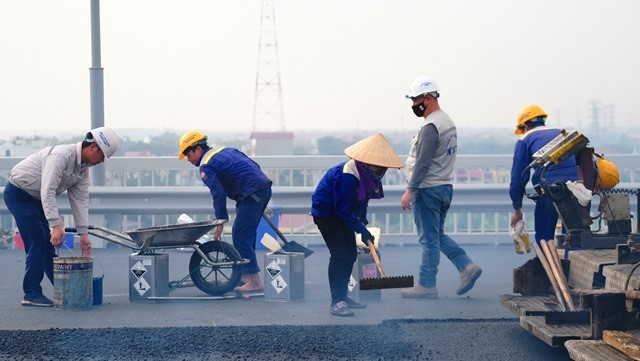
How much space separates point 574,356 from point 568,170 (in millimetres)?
3155

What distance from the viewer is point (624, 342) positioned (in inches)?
252

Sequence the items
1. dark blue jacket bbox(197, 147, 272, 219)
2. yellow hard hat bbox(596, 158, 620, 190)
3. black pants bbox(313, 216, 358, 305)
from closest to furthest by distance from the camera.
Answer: yellow hard hat bbox(596, 158, 620, 190), black pants bbox(313, 216, 358, 305), dark blue jacket bbox(197, 147, 272, 219)

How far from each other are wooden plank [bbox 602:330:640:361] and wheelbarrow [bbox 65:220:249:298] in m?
4.36

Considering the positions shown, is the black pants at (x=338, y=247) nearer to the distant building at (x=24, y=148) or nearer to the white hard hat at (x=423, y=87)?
the white hard hat at (x=423, y=87)

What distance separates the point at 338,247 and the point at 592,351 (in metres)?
3.31

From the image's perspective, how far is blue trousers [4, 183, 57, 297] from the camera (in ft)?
32.1

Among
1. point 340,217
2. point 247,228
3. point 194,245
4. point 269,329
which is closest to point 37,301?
point 194,245

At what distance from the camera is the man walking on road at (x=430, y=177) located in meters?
10.2

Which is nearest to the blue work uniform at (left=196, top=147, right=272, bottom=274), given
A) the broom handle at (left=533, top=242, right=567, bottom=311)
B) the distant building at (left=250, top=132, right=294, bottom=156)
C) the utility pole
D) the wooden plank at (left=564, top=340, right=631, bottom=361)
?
the broom handle at (left=533, top=242, right=567, bottom=311)

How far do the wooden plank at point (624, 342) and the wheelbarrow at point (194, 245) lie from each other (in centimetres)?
436

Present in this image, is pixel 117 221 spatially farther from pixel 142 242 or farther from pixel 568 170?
pixel 568 170

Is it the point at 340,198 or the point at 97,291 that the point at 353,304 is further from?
the point at 97,291

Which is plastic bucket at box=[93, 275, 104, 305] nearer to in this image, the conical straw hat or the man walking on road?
the conical straw hat

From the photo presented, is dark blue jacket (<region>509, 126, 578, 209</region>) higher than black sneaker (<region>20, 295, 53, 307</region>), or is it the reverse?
dark blue jacket (<region>509, 126, 578, 209</region>)
